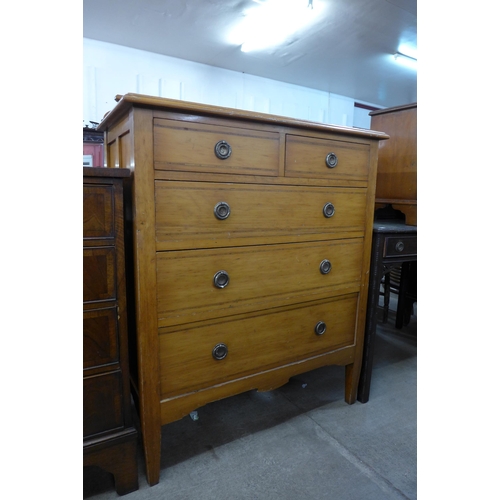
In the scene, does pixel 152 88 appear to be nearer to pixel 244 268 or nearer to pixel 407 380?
pixel 244 268

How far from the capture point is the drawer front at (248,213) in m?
1.16

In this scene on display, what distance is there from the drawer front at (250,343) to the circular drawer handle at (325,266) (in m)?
0.16

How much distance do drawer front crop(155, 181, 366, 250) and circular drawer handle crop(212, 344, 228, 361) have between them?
1.31ft

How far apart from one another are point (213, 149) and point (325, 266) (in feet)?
2.39

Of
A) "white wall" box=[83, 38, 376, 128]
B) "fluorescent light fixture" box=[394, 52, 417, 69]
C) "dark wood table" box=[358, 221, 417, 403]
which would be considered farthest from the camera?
"fluorescent light fixture" box=[394, 52, 417, 69]

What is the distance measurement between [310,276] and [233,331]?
0.43m

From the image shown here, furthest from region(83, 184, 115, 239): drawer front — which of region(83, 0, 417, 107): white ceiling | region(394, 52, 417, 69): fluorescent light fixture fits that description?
region(394, 52, 417, 69): fluorescent light fixture

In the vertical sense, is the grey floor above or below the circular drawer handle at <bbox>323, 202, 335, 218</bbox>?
below

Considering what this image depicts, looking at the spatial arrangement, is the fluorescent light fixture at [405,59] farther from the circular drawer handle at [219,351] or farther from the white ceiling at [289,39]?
the circular drawer handle at [219,351]

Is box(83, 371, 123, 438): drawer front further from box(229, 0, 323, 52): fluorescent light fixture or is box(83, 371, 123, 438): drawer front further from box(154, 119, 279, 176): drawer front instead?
box(229, 0, 323, 52): fluorescent light fixture

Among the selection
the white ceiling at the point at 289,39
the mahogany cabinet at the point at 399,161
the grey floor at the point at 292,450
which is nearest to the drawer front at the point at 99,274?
the grey floor at the point at 292,450

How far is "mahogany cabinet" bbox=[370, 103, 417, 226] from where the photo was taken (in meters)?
2.00
